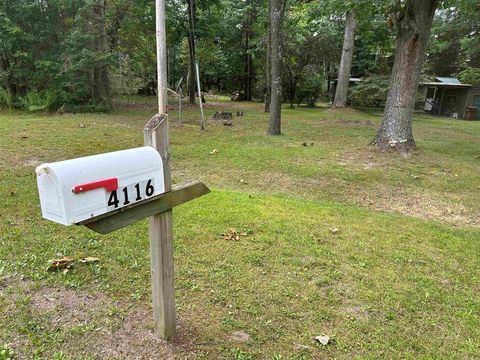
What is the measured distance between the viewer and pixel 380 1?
673 cm

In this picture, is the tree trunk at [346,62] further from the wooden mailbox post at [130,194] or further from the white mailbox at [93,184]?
the white mailbox at [93,184]

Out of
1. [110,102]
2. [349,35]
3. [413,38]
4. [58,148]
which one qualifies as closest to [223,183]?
[58,148]

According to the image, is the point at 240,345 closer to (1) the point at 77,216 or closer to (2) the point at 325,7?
(1) the point at 77,216

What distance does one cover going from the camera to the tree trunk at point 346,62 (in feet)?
51.5

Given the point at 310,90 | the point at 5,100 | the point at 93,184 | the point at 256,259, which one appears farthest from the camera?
the point at 310,90

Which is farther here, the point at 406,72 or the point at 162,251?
the point at 406,72

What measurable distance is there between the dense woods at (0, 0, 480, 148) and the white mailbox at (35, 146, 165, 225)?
20.3ft

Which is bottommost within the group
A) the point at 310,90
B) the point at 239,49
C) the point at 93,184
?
the point at 310,90

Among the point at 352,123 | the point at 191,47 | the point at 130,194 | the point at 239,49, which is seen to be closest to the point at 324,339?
the point at 130,194

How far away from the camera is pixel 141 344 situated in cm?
195

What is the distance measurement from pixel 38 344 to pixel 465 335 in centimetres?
229

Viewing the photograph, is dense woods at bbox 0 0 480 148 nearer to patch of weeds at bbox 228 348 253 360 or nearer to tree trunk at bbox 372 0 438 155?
tree trunk at bbox 372 0 438 155

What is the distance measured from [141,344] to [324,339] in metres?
0.97

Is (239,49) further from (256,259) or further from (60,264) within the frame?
(60,264)
